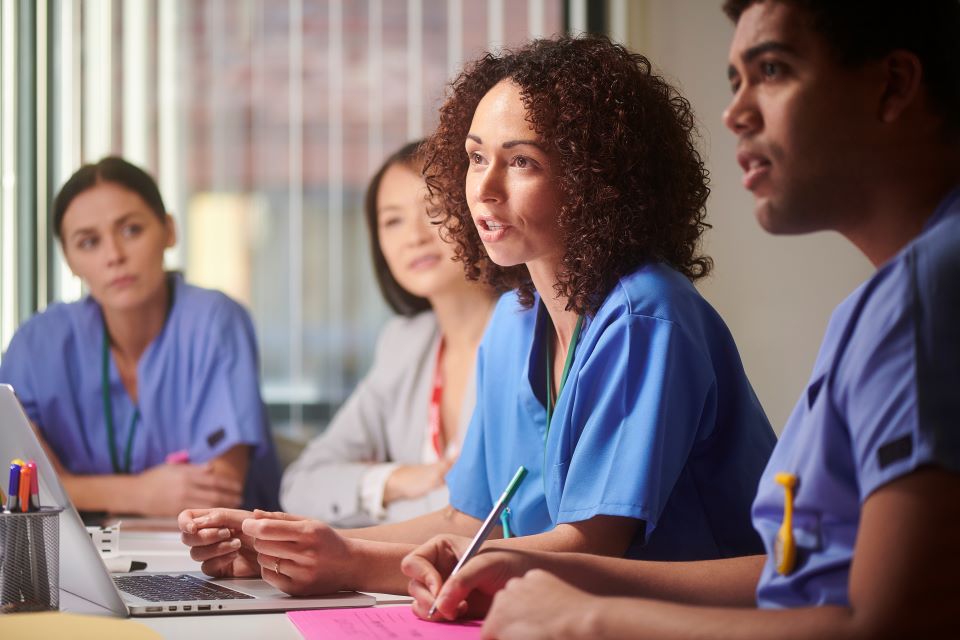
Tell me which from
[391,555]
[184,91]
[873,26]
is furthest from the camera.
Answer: [184,91]

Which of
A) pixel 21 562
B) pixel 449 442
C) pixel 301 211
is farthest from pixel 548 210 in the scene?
pixel 301 211

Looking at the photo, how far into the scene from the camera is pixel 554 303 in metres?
1.38

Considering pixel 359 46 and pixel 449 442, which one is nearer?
pixel 449 442

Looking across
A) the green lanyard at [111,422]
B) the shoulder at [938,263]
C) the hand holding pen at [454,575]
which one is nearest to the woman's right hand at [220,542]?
the hand holding pen at [454,575]

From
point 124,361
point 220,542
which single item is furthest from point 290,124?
point 220,542

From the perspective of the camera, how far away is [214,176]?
3424 mm

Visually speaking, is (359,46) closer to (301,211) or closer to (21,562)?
(301,211)

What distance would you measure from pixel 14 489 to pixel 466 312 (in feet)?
4.83

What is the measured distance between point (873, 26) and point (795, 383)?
79.0 inches

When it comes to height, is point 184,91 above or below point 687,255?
above

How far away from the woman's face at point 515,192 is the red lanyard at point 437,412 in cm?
109

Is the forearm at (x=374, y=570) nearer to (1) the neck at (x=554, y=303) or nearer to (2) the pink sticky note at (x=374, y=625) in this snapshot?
(2) the pink sticky note at (x=374, y=625)

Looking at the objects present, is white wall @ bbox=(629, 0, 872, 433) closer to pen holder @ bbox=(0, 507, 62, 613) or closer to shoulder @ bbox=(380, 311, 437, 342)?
shoulder @ bbox=(380, 311, 437, 342)

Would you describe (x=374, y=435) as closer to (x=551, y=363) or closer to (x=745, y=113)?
(x=551, y=363)
